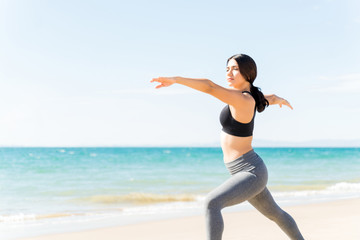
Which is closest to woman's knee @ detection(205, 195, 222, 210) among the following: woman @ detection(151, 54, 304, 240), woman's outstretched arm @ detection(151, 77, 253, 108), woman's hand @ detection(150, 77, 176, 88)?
woman @ detection(151, 54, 304, 240)

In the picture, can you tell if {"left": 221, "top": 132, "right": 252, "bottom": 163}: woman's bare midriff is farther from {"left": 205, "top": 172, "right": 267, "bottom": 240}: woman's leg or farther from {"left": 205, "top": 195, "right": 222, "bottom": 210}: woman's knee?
{"left": 205, "top": 195, "right": 222, "bottom": 210}: woman's knee

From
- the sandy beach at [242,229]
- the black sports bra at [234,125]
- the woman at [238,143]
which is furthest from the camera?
the sandy beach at [242,229]

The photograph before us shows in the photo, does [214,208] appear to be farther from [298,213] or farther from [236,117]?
[298,213]

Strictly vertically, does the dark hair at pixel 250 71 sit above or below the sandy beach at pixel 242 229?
above

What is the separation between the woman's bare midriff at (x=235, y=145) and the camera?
3.13 meters

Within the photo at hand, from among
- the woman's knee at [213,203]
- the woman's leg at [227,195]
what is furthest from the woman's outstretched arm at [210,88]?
the woman's knee at [213,203]

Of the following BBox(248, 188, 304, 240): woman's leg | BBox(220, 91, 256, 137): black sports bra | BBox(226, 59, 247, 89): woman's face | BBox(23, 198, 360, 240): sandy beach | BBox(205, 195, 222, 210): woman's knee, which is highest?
BBox(226, 59, 247, 89): woman's face

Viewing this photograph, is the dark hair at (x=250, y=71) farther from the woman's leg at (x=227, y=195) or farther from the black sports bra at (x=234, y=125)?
the woman's leg at (x=227, y=195)

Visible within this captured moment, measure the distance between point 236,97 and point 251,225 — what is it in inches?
159

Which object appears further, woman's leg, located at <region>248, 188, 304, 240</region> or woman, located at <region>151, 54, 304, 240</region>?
woman's leg, located at <region>248, 188, 304, 240</region>

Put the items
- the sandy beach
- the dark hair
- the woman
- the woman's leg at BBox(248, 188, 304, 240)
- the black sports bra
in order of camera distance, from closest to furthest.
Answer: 1. the woman
2. the black sports bra
3. the dark hair
4. the woman's leg at BBox(248, 188, 304, 240)
5. the sandy beach

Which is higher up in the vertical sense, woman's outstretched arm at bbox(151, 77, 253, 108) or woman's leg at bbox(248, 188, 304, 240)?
woman's outstretched arm at bbox(151, 77, 253, 108)

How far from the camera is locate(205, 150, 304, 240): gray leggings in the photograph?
2943 mm

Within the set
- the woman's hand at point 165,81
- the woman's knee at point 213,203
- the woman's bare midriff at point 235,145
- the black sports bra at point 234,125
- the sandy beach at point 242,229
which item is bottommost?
the sandy beach at point 242,229
